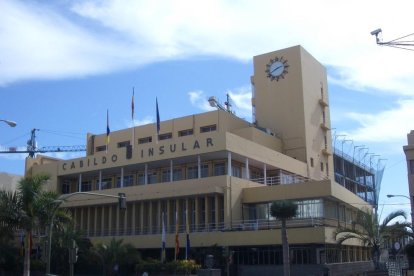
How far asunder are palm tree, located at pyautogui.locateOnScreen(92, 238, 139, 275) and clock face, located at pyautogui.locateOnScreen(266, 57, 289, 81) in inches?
1128

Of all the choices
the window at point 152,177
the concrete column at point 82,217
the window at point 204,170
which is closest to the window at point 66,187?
the concrete column at point 82,217

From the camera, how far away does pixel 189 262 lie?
145 ft

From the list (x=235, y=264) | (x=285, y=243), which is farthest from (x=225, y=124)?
(x=285, y=243)

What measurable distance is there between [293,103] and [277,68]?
4828mm

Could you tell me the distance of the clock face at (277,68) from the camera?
66.2 m

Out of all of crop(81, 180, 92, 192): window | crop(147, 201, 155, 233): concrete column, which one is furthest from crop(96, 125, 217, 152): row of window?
crop(147, 201, 155, 233): concrete column

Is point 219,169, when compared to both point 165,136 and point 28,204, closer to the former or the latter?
point 165,136

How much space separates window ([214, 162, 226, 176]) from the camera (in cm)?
5471

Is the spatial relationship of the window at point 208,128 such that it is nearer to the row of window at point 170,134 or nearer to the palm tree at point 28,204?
the row of window at point 170,134

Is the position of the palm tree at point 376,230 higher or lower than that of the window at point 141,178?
lower

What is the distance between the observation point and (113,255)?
158 ft

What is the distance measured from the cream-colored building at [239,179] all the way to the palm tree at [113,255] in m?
3.78

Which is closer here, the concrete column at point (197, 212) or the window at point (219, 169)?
the concrete column at point (197, 212)

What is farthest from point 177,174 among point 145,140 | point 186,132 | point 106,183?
point 145,140
